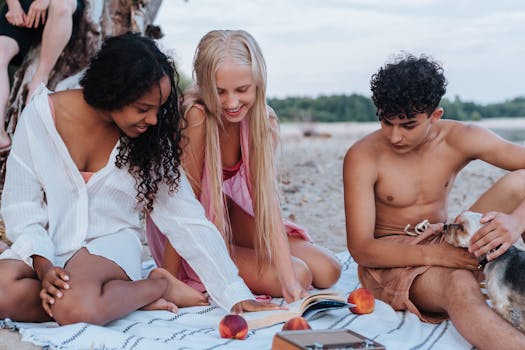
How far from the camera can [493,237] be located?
329 centimetres

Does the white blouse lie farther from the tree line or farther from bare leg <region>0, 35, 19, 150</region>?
the tree line

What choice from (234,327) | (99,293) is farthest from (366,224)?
(99,293)

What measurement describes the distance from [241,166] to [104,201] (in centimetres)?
95

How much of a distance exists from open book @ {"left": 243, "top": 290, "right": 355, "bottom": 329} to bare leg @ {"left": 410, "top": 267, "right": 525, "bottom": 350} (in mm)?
397

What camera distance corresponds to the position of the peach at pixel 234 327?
3.16m

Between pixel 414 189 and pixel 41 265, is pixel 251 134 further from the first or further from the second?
pixel 41 265

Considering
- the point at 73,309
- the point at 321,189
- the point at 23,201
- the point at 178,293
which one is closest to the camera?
the point at 73,309

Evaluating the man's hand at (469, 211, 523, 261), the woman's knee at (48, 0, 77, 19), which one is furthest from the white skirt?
the woman's knee at (48, 0, 77, 19)

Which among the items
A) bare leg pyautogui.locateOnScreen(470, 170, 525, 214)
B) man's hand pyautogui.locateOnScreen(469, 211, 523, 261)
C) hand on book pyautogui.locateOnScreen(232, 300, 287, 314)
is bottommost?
hand on book pyautogui.locateOnScreen(232, 300, 287, 314)

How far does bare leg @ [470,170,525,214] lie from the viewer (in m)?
3.79

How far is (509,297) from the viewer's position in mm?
3117

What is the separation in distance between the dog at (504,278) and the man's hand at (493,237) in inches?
1.2

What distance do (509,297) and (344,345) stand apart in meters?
1.09

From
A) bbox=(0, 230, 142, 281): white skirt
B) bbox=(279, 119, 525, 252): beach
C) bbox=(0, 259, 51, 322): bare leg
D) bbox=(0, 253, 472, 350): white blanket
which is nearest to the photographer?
bbox=(0, 253, 472, 350): white blanket
